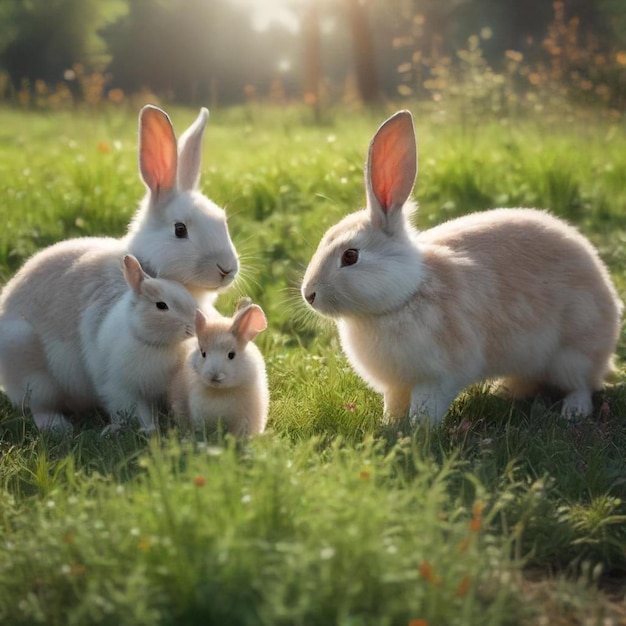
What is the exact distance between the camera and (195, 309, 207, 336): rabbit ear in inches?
160

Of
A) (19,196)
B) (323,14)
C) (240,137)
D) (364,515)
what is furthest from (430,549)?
(323,14)

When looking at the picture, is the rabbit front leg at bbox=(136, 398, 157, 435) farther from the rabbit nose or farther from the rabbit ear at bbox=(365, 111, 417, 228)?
the rabbit ear at bbox=(365, 111, 417, 228)

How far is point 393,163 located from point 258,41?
1098 inches

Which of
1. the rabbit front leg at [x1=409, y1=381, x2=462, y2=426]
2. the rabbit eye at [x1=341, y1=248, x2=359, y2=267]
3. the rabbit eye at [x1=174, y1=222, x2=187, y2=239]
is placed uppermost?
the rabbit eye at [x1=174, y1=222, x2=187, y2=239]

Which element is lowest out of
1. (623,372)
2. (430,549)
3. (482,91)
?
(623,372)

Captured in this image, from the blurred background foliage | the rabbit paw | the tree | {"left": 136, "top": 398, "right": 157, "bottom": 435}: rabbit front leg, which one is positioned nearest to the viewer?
{"left": 136, "top": 398, "right": 157, "bottom": 435}: rabbit front leg

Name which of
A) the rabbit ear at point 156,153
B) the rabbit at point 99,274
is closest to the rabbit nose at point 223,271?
the rabbit at point 99,274

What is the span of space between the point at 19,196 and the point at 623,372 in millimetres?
4653

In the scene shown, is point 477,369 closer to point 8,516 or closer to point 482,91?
point 8,516

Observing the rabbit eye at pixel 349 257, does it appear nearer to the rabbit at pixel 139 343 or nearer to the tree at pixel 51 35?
the rabbit at pixel 139 343

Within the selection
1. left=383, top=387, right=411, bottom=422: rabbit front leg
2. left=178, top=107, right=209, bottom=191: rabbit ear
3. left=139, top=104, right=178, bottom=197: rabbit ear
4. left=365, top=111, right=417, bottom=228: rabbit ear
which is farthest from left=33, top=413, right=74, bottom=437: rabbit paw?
left=365, top=111, right=417, bottom=228: rabbit ear

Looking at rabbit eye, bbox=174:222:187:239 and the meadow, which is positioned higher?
rabbit eye, bbox=174:222:187:239

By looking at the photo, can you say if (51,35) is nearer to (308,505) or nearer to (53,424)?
(53,424)

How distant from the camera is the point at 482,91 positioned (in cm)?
1053
